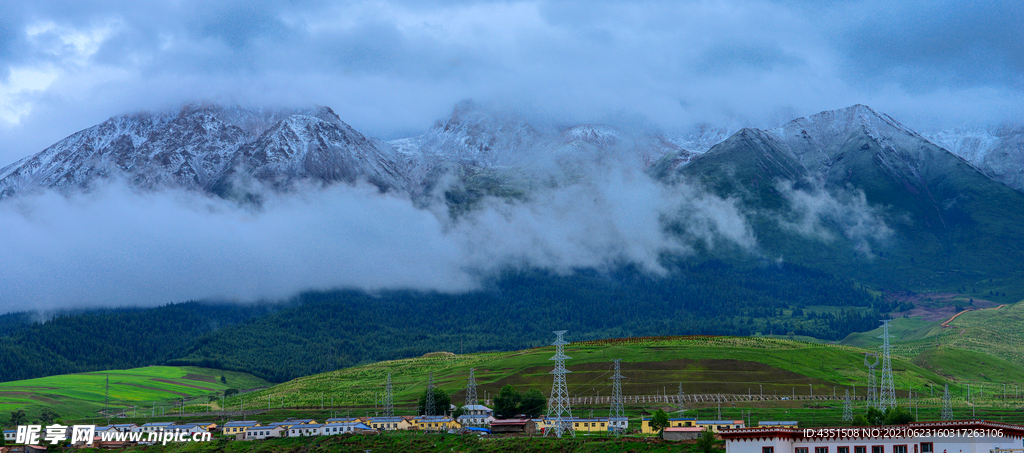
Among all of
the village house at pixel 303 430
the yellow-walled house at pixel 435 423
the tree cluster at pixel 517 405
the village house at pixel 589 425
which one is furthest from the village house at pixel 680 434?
the village house at pixel 303 430

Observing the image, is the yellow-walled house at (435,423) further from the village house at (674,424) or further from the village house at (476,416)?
the village house at (674,424)

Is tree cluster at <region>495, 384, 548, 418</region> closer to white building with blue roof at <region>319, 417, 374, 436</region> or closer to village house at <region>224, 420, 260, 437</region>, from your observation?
white building with blue roof at <region>319, 417, 374, 436</region>

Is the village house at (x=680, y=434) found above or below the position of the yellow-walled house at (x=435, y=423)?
above

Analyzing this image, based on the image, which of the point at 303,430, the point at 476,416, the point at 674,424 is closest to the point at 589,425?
the point at 674,424

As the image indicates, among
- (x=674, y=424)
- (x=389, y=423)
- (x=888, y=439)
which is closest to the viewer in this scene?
(x=888, y=439)

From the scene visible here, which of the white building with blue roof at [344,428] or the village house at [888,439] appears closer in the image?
the village house at [888,439]

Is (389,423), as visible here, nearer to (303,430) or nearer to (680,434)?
(303,430)

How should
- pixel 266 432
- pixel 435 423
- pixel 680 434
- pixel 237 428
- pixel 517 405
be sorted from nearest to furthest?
pixel 680 434 < pixel 266 432 < pixel 237 428 < pixel 435 423 < pixel 517 405

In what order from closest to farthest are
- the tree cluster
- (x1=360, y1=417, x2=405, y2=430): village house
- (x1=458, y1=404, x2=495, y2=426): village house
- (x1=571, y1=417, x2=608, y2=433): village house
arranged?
1. (x1=571, y1=417, x2=608, y2=433): village house
2. (x1=360, y1=417, x2=405, y2=430): village house
3. (x1=458, y1=404, x2=495, y2=426): village house
4. the tree cluster

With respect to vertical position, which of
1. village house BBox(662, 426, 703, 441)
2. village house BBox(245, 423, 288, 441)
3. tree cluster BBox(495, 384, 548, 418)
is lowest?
village house BBox(245, 423, 288, 441)

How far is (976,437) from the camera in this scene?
6862 cm

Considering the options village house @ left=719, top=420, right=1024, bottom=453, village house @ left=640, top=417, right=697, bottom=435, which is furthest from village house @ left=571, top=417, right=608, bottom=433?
village house @ left=719, top=420, right=1024, bottom=453

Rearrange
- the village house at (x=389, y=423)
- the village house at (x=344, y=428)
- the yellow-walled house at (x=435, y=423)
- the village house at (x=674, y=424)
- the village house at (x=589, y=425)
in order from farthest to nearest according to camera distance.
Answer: the yellow-walled house at (x=435, y=423), the village house at (x=389, y=423), the village house at (x=344, y=428), the village house at (x=589, y=425), the village house at (x=674, y=424)

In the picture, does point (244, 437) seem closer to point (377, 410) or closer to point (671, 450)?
point (377, 410)
